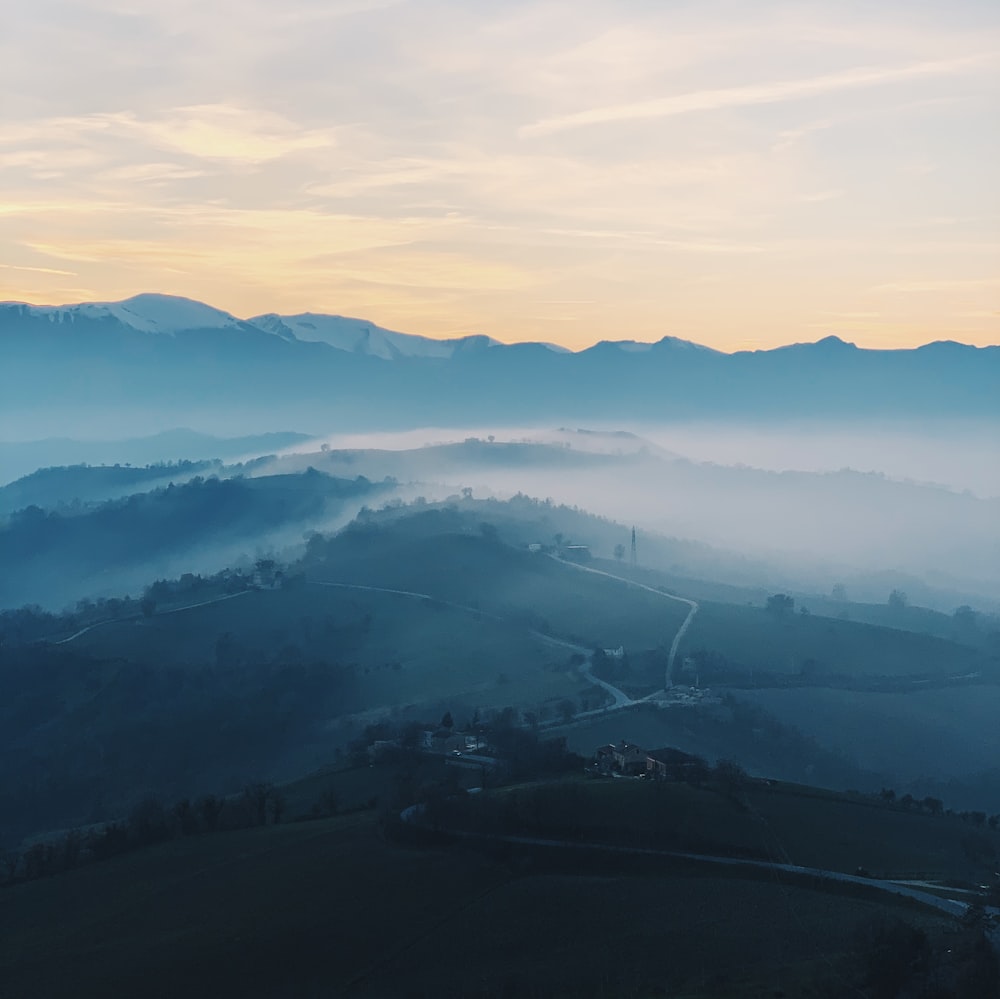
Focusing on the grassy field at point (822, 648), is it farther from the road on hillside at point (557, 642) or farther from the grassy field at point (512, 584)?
the road on hillside at point (557, 642)

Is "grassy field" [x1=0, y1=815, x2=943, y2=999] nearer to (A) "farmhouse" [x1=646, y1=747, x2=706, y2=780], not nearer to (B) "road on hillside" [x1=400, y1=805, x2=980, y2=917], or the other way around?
(B) "road on hillside" [x1=400, y1=805, x2=980, y2=917]

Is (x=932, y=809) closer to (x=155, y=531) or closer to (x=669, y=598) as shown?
(x=669, y=598)

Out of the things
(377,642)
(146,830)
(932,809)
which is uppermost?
(932,809)

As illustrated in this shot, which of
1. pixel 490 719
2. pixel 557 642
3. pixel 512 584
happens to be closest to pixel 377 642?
pixel 557 642

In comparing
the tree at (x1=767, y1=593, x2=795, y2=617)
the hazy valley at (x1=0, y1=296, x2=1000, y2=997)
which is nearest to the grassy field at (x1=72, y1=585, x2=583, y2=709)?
the hazy valley at (x1=0, y1=296, x2=1000, y2=997)

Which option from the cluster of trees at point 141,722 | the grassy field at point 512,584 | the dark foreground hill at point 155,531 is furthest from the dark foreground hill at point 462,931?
the dark foreground hill at point 155,531
